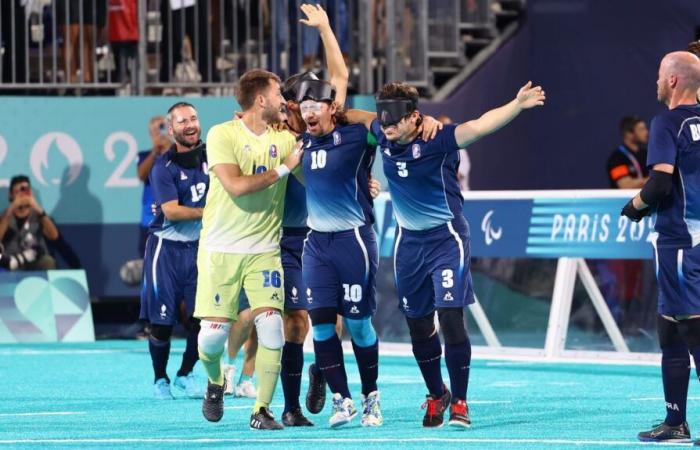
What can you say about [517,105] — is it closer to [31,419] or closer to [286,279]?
[286,279]

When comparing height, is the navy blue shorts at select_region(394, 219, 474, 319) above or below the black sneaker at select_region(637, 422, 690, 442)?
above

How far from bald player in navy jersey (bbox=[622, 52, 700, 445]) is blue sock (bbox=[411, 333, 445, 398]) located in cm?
160

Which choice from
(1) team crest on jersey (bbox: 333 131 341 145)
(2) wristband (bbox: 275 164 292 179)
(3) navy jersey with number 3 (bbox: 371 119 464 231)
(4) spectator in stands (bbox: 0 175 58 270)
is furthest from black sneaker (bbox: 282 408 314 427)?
(4) spectator in stands (bbox: 0 175 58 270)

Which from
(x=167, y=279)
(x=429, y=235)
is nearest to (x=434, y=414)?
(x=429, y=235)

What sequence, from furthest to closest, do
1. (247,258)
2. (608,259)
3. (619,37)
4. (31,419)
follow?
(619,37)
(608,259)
(31,419)
(247,258)

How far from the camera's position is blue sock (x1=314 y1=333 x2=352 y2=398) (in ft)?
37.2

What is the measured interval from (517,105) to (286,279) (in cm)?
233

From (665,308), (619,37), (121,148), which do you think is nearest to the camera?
(665,308)

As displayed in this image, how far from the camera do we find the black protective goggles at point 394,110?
11.1 meters

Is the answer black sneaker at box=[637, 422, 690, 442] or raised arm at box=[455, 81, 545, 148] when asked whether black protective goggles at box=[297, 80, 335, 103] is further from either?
black sneaker at box=[637, 422, 690, 442]

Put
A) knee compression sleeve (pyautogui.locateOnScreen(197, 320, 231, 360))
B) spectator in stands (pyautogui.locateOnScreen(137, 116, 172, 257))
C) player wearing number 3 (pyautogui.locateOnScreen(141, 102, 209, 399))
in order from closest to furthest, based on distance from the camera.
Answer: knee compression sleeve (pyautogui.locateOnScreen(197, 320, 231, 360)) → player wearing number 3 (pyautogui.locateOnScreen(141, 102, 209, 399)) → spectator in stands (pyautogui.locateOnScreen(137, 116, 172, 257))

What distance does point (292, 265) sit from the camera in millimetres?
12203

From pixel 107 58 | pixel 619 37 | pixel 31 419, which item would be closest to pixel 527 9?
pixel 619 37

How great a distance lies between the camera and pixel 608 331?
1725 cm
